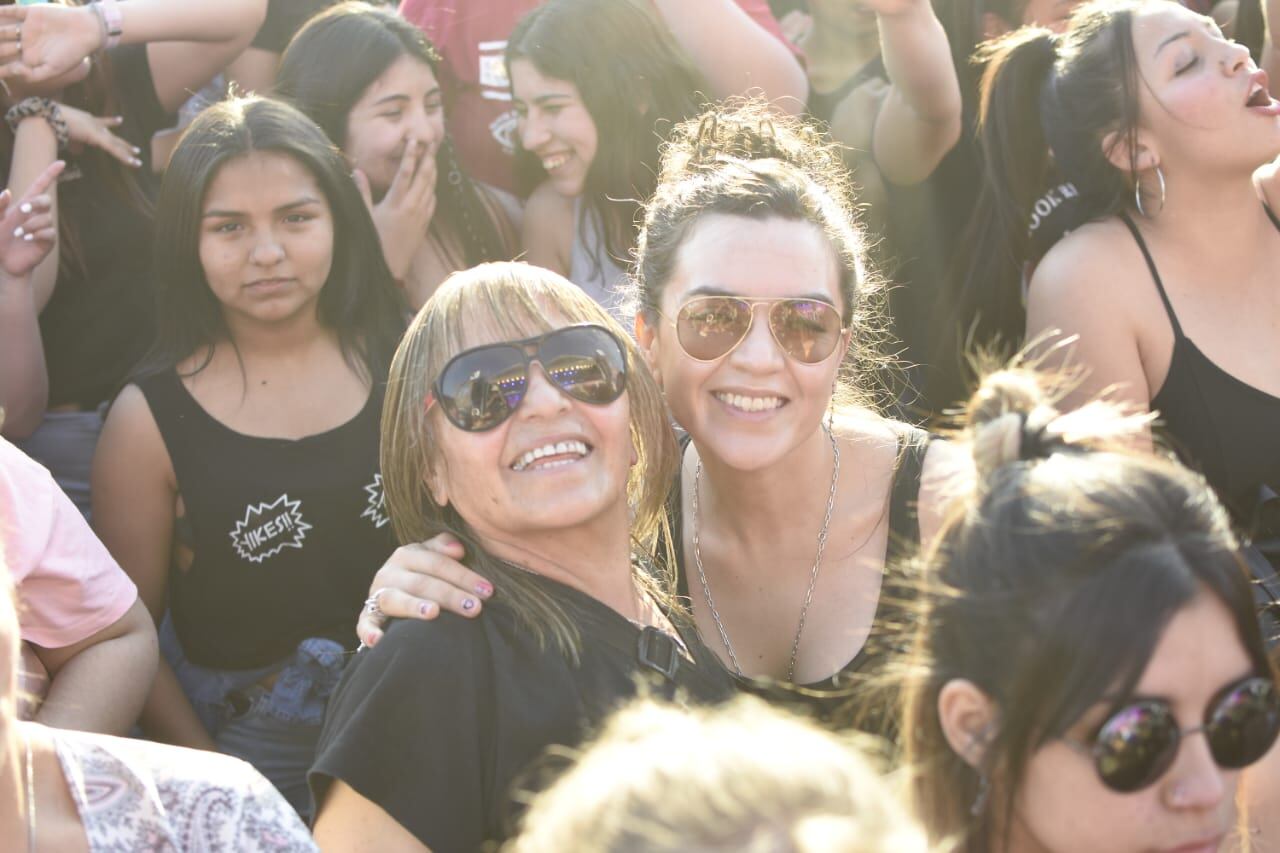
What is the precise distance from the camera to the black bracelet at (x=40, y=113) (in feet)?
10.4

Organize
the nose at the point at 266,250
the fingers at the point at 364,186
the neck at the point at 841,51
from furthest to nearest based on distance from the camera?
the neck at the point at 841,51 < the fingers at the point at 364,186 < the nose at the point at 266,250

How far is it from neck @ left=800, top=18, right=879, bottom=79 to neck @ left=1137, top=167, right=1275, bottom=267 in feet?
4.08

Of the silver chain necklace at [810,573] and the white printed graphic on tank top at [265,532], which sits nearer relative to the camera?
the silver chain necklace at [810,573]

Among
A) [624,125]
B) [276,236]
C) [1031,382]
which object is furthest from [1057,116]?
[276,236]

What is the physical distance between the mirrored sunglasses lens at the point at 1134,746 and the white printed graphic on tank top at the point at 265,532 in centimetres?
→ 188

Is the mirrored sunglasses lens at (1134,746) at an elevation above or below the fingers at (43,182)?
below

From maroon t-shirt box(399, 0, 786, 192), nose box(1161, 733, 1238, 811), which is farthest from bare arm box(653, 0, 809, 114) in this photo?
nose box(1161, 733, 1238, 811)

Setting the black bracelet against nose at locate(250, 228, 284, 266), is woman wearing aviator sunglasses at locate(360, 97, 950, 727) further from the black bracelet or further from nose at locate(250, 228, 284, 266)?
the black bracelet

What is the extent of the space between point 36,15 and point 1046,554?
270cm

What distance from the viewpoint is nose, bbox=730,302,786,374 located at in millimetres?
2318

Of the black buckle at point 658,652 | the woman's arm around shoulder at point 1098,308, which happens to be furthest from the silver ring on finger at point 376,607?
the woman's arm around shoulder at point 1098,308

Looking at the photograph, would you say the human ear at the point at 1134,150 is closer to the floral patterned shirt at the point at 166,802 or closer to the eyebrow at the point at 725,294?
the eyebrow at the point at 725,294

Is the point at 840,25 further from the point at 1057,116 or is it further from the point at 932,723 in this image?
the point at 932,723

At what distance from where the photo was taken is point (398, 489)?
210 centimetres
